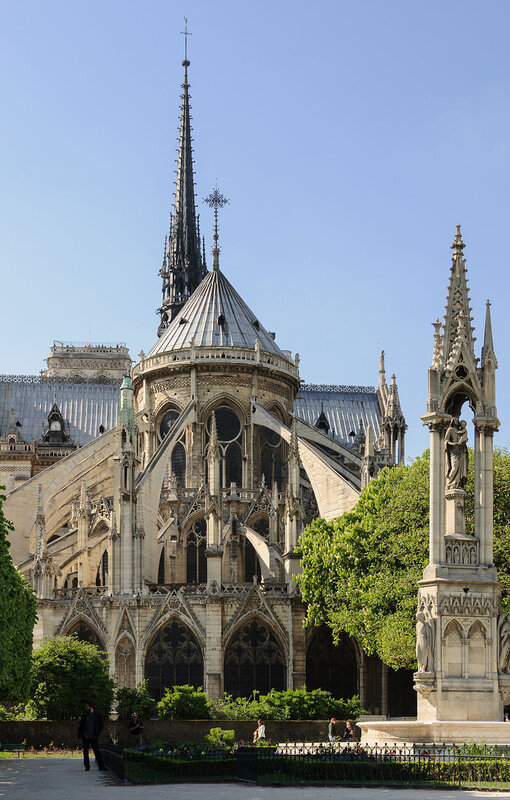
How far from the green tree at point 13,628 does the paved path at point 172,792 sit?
8.48 metres

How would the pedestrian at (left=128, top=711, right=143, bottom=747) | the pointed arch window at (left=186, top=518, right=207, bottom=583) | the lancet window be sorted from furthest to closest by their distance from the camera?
the lancet window → the pointed arch window at (left=186, top=518, right=207, bottom=583) → the pedestrian at (left=128, top=711, right=143, bottom=747)

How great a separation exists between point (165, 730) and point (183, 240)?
79353mm

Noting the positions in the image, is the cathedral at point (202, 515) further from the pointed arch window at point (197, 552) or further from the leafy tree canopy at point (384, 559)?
the leafy tree canopy at point (384, 559)

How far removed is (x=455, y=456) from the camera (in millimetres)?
27469

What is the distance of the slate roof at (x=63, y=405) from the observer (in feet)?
327

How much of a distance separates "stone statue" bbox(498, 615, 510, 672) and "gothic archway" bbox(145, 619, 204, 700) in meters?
35.0

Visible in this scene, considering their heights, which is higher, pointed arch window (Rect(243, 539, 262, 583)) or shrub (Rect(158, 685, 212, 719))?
pointed arch window (Rect(243, 539, 262, 583))

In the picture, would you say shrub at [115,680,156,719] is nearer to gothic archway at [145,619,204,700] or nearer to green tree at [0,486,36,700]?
green tree at [0,486,36,700]

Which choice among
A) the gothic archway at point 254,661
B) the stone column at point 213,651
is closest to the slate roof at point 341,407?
the gothic archway at point 254,661

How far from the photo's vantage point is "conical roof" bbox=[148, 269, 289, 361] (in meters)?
75.8

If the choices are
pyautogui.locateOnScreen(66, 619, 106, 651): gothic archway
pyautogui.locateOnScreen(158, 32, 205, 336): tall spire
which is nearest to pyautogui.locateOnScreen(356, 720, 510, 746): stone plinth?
pyautogui.locateOnScreen(66, 619, 106, 651): gothic archway

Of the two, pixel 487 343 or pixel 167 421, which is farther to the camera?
pixel 167 421

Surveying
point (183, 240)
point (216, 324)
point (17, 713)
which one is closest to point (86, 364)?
point (183, 240)

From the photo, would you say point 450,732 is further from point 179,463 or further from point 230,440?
point 179,463
